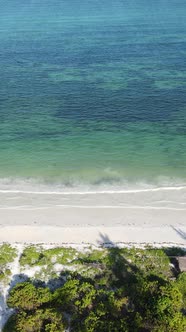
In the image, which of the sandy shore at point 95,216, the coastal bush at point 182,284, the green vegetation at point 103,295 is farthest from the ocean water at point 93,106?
the coastal bush at point 182,284

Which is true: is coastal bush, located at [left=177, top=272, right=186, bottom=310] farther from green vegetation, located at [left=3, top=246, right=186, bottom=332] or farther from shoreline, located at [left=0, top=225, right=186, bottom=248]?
shoreline, located at [left=0, top=225, right=186, bottom=248]

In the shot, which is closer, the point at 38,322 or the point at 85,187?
the point at 38,322

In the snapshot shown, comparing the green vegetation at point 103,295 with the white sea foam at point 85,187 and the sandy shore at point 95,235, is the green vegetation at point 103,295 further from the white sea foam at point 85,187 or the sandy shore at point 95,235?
the white sea foam at point 85,187

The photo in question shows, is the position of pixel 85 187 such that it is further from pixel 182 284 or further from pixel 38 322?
pixel 38 322

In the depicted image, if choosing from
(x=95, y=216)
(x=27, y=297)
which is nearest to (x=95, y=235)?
(x=95, y=216)

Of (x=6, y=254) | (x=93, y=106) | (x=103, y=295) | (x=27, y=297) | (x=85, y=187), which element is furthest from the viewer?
(x=93, y=106)

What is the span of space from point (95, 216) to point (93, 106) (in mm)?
26017

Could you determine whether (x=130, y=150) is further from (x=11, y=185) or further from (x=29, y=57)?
(x=29, y=57)

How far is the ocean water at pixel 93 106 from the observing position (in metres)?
42.4

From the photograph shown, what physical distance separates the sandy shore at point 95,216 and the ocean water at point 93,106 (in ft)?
7.07

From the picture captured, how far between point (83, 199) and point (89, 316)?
595 inches

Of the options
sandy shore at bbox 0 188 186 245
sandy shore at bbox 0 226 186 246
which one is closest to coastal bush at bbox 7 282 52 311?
sandy shore at bbox 0 226 186 246

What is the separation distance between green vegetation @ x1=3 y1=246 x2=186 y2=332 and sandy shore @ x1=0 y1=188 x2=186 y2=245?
98.5 inches

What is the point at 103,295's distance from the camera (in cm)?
2578
